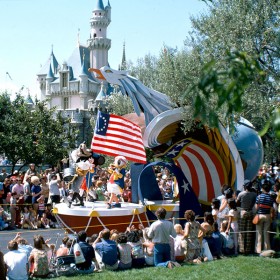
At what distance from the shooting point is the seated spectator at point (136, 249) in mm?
10347

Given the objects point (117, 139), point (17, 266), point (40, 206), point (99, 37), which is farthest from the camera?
point (99, 37)

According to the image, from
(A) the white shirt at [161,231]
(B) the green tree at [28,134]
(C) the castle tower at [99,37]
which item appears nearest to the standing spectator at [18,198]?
(A) the white shirt at [161,231]

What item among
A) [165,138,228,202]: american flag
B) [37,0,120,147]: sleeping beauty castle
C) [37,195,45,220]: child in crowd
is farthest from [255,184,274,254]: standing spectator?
[37,0,120,147]: sleeping beauty castle

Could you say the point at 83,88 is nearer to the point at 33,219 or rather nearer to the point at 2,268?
the point at 33,219

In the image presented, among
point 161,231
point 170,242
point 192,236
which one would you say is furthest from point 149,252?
point 192,236

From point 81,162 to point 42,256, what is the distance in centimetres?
481

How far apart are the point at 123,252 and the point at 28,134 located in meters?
29.4

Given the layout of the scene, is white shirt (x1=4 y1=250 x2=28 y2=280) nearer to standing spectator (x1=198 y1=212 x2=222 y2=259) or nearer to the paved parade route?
standing spectator (x1=198 y1=212 x2=222 y2=259)

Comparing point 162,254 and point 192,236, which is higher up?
point 192,236

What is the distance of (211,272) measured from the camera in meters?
9.89

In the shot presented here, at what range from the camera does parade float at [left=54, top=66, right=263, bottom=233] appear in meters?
13.4

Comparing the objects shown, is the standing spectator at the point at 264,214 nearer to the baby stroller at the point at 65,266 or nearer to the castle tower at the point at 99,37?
the baby stroller at the point at 65,266

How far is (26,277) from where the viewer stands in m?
9.02

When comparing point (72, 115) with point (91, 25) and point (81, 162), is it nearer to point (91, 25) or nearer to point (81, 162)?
point (91, 25)
